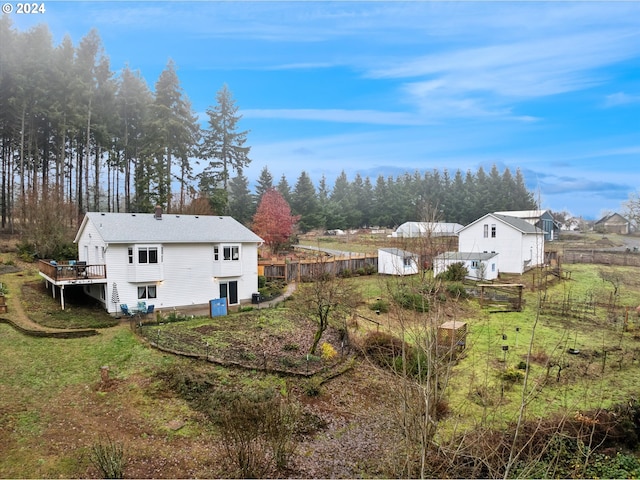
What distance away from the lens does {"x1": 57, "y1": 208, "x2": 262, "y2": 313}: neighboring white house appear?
21688mm

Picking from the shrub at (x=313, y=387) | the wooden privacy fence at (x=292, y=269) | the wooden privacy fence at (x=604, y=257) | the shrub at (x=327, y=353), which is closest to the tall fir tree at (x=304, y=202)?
the wooden privacy fence at (x=292, y=269)

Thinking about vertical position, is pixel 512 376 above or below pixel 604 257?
below

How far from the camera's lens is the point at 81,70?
118ft

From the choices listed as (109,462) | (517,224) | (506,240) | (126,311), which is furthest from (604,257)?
(109,462)

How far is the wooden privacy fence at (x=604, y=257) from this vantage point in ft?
A: 133

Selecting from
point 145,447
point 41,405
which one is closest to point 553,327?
point 145,447

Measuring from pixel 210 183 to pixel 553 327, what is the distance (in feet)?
120

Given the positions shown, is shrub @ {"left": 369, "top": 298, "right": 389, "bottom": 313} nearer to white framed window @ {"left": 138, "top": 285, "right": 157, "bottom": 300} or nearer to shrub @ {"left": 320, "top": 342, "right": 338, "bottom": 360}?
shrub @ {"left": 320, "top": 342, "right": 338, "bottom": 360}

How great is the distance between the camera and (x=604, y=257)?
42281 millimetres

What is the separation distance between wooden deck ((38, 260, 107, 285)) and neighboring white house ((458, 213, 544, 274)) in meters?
29.2

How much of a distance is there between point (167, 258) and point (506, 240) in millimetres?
29567

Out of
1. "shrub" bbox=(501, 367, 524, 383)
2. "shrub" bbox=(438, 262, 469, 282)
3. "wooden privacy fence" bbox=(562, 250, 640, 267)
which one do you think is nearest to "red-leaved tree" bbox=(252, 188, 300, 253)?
"shrub" bbox=(438, 262, 469, 282)

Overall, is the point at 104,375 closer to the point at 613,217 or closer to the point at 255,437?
the point at 255,437

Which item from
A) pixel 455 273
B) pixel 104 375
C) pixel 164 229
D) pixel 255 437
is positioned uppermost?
pixel 164 229
